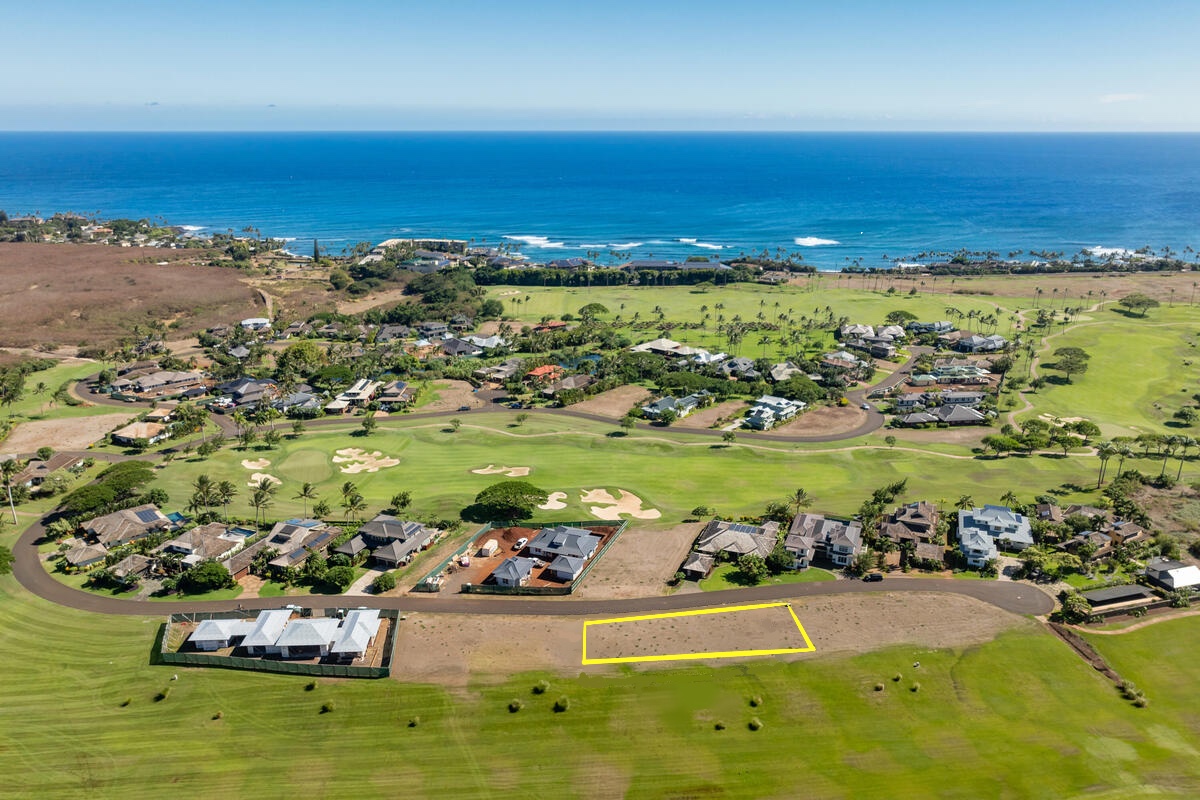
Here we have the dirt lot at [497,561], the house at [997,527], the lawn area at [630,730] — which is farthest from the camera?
the house at [997,527]

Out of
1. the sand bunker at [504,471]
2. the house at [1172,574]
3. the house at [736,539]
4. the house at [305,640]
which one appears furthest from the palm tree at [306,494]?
the house at [1172,574]

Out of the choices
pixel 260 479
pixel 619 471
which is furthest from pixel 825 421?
pixel 260 479

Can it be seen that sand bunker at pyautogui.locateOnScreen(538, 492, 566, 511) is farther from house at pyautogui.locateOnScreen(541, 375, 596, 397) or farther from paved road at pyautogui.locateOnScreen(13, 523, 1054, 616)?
house at pyautogui.locateOnScreen(541, 375, 596, 397)

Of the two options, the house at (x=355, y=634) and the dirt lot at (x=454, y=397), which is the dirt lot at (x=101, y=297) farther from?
the house at (x=355, y=634)

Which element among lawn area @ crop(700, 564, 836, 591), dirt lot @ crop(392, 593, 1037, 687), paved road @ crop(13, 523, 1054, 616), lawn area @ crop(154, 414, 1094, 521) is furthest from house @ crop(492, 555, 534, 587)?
lawn area @ crop(700, 564, 836, 591)

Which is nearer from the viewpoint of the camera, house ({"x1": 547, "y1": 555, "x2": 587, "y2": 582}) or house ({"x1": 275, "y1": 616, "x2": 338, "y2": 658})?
house ({"x1": 275, "y1": 616, "x2": 338, "y2": 658})

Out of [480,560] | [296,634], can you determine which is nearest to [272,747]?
[296,634]
